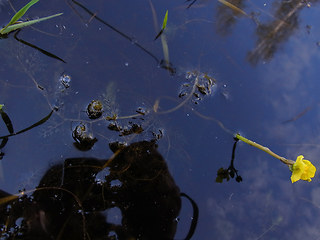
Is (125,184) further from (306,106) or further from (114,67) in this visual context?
(306,106)

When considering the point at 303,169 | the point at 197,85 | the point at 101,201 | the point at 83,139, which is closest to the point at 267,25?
the point at 197,85

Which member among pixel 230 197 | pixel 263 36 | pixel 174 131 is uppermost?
pixel 263 36

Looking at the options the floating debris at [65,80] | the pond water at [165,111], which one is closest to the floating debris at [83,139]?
the pond water at [165,111]

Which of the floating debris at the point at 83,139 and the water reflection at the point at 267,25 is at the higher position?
the water reflection at the point at 267,25

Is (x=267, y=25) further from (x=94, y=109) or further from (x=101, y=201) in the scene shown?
(x=101, y=201)

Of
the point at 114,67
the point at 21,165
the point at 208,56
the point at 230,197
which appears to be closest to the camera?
the point at 21,165

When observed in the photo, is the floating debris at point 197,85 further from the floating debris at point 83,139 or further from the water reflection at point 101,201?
the floating debris at point 83,139

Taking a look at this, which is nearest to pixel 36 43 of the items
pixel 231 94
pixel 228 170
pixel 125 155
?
pixel 125 155
